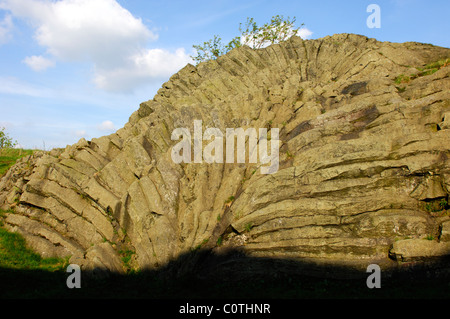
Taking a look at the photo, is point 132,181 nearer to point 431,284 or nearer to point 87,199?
point 87,199

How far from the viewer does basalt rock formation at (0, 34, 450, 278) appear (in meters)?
18.5

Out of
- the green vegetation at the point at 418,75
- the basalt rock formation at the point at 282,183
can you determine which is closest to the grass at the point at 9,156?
the basalt rock formation at the point at 282,183

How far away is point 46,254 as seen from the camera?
24406 millimetres

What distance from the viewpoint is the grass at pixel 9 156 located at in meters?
41.4

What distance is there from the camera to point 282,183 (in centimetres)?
2189

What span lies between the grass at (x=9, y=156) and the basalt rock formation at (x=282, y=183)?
29.8 feet

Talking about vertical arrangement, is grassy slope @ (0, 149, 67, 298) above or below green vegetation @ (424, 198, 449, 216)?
below

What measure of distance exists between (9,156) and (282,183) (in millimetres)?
46486

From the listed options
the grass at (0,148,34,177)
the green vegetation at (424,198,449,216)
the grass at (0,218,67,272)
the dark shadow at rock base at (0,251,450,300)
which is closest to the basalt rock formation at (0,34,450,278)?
the green vegetation at (424,198,449,216)

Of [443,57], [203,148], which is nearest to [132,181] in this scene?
[203,148]

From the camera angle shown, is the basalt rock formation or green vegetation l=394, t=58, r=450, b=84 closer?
the basalt rock formation

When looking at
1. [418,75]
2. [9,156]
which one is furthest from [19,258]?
[418,75]

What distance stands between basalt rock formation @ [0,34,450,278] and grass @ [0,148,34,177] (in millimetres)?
9089

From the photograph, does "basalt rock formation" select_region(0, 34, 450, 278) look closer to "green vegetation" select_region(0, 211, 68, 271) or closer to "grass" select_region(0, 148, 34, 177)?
"green vegetation" select_region(0, 211, 68, 271)
